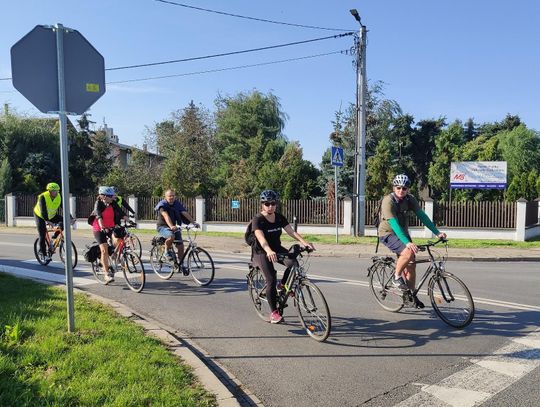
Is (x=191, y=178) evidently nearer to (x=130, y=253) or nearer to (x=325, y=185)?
(x=325, y=185)

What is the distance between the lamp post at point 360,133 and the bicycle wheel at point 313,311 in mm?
14335

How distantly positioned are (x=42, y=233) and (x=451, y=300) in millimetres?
8931

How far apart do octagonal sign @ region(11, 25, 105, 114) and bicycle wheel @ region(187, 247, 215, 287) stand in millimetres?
4503

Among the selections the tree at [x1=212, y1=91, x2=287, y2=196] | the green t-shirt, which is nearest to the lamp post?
the green t-shirt

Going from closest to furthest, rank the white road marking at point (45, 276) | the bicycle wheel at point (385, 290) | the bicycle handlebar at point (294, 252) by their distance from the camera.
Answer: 1. the bicycle handlebar at point (294, 252)
2. the bicycle wheel at point (385, 290)
3. the white road marking at point (45, 276)

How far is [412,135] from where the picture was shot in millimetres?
49344

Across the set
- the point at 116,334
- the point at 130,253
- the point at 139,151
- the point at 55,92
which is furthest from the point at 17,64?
the point at 139,151

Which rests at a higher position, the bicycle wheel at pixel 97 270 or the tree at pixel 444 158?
the tree at pixel 444 158

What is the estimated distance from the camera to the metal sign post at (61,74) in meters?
4.95

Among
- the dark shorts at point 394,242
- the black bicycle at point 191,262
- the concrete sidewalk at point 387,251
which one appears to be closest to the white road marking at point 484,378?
the dark shorts at point 394,242

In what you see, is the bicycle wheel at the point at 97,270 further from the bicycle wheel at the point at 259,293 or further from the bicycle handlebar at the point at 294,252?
the bicycle handlebar at the point at 294,252

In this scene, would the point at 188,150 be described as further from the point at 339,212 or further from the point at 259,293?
the point at 259,293

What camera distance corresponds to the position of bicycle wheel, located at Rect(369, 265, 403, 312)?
23.3ft

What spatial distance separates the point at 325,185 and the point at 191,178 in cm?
909
